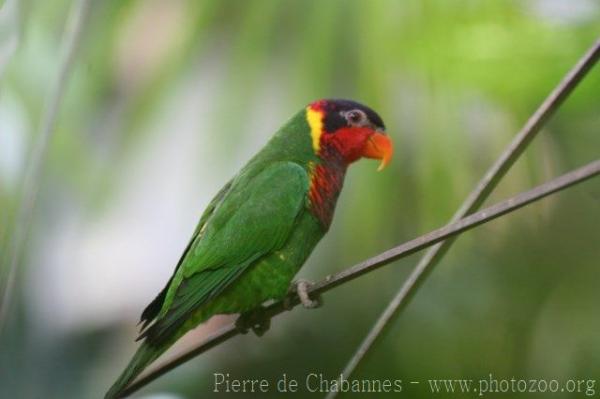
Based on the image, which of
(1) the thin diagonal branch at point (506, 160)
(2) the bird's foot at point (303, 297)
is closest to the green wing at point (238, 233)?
(2) the bird's foot at point (303, 297)

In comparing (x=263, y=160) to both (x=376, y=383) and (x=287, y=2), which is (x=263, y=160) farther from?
(x=376, y=383)

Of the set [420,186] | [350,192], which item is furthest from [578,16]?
[350,192]

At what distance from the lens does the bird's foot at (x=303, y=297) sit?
173 cm

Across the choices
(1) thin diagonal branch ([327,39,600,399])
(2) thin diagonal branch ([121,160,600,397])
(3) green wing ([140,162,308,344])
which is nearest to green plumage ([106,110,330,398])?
(3) green wing ([140,162,308,344])

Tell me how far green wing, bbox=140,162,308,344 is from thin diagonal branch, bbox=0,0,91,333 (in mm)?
427

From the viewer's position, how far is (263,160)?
192cm

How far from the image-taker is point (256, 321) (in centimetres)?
180

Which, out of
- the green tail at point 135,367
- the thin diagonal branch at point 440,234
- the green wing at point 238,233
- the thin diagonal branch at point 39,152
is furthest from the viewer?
the thin diagonal branch at point 39,152

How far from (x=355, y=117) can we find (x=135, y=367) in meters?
0.82

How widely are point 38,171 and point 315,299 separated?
804mm

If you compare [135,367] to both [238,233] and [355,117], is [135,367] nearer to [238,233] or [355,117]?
[238,233]

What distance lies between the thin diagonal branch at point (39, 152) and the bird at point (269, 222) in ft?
1.22

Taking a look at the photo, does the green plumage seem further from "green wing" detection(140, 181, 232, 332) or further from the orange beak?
the orange beak

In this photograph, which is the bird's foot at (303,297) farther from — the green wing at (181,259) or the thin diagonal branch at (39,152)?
the thin diagonal branch at (39,152)
